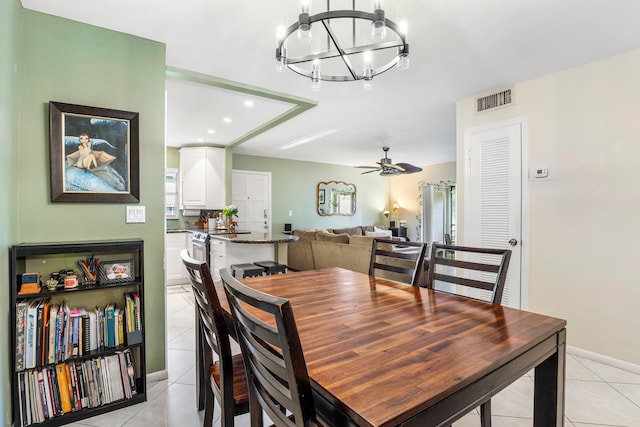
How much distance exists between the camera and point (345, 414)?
28.7 inches

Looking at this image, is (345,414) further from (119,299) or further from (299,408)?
(119,299)

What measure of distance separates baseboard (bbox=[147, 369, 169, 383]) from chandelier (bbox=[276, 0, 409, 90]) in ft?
7.59

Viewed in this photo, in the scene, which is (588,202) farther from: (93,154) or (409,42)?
(93,154)

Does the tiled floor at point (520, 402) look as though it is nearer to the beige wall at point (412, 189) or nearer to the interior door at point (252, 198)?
the interior door at point (252, 198)

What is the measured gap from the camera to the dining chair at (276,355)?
76 centimetres

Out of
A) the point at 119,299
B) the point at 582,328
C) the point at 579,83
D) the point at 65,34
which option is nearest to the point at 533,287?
the point at 582,328

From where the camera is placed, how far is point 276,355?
0.86 m

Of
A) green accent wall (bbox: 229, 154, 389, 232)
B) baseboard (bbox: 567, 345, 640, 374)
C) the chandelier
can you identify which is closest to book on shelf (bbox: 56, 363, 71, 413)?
the chandelier

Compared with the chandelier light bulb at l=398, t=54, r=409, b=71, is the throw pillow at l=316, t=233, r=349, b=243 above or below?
below

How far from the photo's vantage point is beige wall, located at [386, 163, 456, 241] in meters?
8.07

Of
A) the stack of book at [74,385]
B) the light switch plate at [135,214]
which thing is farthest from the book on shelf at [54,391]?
the light switch plate at [135,214]

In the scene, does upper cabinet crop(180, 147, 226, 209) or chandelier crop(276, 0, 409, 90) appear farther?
upper cabinet crop(180, 147, 226, 209)

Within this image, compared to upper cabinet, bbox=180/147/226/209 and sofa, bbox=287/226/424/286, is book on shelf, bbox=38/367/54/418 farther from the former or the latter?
upper cabinet, bbox=180/147/226/209

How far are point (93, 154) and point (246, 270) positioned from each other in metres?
1.91
